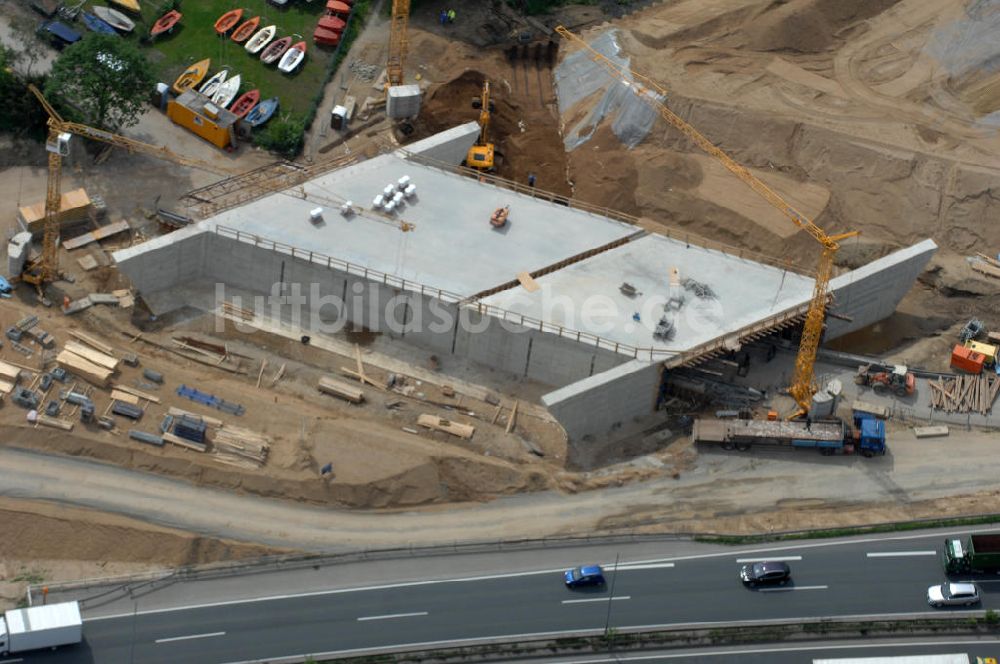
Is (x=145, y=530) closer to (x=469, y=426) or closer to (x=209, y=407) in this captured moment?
(x=209, y=407)

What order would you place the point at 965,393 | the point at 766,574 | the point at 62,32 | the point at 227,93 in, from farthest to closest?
the point at 62,32 < the point at 227,93 < the point at 965,393 < the point at 766,574

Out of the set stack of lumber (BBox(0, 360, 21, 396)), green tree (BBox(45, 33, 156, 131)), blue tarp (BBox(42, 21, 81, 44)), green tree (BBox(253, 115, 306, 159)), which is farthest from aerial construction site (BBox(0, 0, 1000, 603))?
blue tarp (BBox(42, 21, 81, 44))

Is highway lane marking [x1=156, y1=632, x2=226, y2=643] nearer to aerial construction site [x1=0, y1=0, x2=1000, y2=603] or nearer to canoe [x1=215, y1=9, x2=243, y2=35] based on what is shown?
aerial construction site [x1=0, y1=0, x2=1000, y2=603]


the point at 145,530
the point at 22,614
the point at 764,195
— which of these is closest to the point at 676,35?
the point at 764,195

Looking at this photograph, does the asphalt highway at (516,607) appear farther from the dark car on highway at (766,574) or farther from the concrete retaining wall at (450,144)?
the concrete retaining wall at (450,144)

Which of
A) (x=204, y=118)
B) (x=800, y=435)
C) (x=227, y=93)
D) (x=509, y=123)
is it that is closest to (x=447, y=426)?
(x=800, y=435)

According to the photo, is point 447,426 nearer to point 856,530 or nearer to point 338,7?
point 856,530
